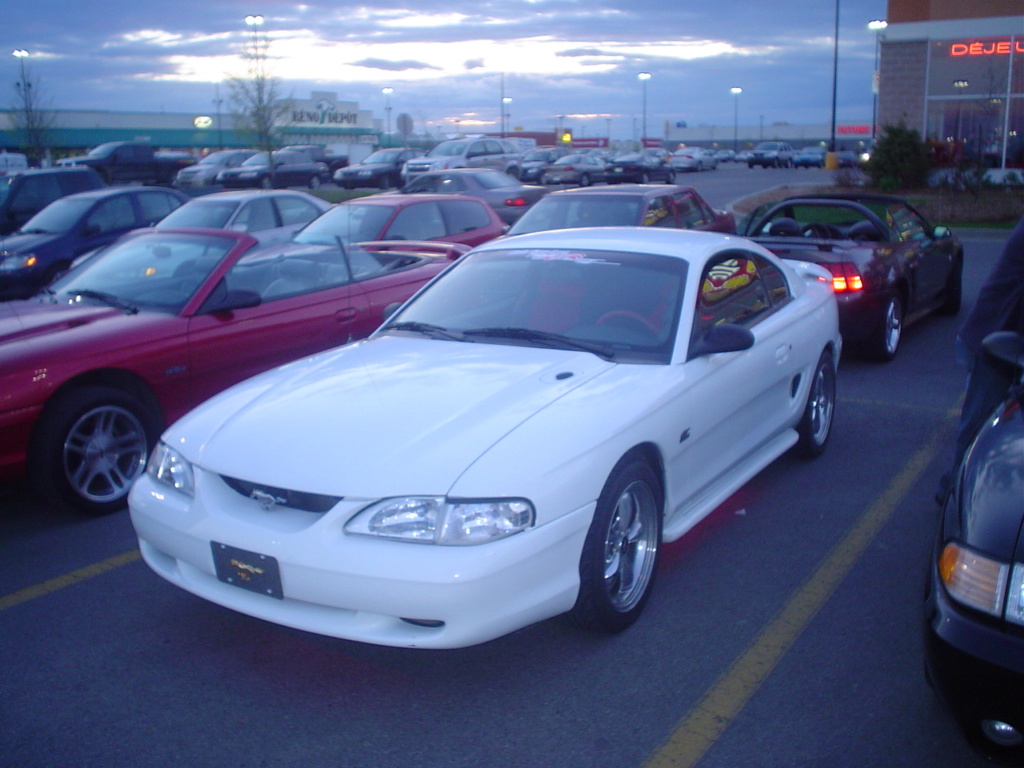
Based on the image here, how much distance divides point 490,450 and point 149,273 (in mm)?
3925

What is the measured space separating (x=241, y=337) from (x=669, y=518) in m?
3.22

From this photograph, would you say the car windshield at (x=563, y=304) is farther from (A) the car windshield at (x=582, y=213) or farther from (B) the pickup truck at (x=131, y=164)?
(B) the pickup truck at (x=131, y=164)

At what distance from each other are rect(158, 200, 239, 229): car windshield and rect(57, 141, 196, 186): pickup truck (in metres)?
20.1

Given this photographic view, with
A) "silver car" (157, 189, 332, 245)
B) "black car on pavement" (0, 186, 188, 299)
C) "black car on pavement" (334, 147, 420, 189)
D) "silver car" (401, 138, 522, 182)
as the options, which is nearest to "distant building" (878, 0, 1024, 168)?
"silver car" (401, 138, 522, 182)

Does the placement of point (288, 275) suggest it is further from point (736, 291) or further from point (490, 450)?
point (490, 450)

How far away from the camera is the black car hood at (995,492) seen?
8.68ft

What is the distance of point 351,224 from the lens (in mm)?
10484

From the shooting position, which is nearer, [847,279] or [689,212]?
[847,279]

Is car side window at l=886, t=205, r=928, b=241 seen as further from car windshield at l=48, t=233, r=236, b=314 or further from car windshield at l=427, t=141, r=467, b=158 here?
car windshield at l=427, t=141, r=467, b=158

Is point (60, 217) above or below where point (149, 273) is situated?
above

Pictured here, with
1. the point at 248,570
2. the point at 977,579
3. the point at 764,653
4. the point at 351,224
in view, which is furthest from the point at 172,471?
the point at 351,224

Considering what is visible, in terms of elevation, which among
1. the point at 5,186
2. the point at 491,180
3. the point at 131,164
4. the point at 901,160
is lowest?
the point at 491,180

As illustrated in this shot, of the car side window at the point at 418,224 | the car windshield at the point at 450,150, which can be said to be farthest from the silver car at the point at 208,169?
the car side window at the point at 418,224

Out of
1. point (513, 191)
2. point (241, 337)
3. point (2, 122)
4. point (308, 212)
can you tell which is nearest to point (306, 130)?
point (2, 122)
